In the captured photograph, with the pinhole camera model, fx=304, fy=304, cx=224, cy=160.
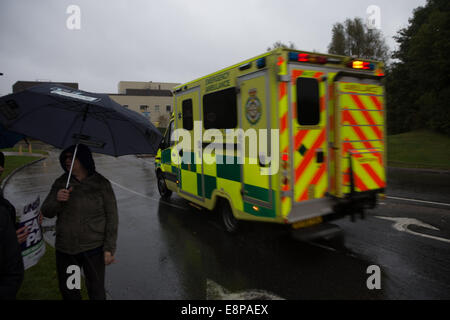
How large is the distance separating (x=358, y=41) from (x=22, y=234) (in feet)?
123

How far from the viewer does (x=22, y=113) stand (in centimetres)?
297

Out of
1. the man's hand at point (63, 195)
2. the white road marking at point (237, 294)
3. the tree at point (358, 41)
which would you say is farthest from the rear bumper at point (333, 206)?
the tree at point (358, 41)

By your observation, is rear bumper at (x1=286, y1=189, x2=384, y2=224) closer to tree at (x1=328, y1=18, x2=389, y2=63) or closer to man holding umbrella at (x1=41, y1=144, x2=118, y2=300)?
man holding umbrella at (x1=41, y1=144, x2=118, y2=300)

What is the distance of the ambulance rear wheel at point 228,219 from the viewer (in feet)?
18.5

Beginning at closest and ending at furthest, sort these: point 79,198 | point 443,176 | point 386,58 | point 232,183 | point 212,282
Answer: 1. point 79,198
2. point 212,282
3. point 232,183
4. point 443,176
5. point 386,58

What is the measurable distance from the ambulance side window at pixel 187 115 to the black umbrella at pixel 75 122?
335 centimetres


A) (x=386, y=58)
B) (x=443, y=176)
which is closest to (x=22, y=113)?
(x=443, y=176)

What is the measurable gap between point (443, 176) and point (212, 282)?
1140 cm

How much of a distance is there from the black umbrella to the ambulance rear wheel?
2.80 metres

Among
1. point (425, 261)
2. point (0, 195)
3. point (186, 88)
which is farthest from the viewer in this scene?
→ point (186, 88)

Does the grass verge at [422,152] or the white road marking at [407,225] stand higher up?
the grass verge at [422,152]

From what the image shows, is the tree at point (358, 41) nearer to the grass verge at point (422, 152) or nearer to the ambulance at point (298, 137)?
the grass verge at point (422, 152)
